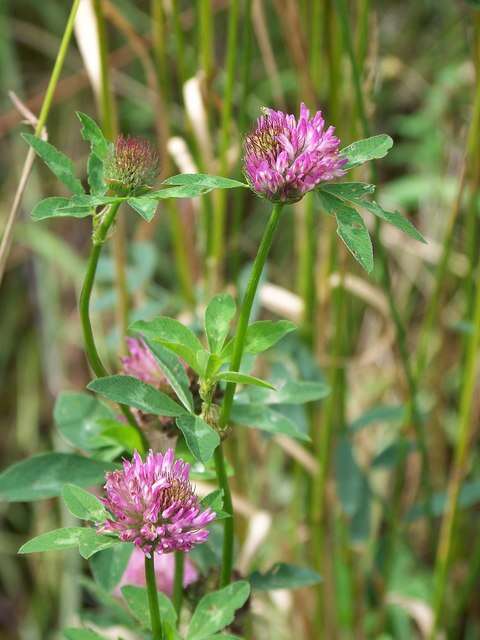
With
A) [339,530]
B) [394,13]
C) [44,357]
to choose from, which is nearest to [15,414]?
[44,357]

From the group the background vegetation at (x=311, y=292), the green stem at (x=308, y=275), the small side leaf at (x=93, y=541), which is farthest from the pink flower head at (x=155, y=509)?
the green stem at (x=308, y=275)

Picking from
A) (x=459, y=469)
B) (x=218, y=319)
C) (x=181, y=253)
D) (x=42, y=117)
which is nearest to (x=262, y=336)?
(x=218, y=319)

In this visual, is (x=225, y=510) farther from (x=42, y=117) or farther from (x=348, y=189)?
(x=42, y=117)

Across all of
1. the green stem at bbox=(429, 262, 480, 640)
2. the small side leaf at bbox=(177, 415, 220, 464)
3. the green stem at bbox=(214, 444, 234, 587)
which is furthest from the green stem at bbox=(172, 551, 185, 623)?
the green stem at bbox=(429, 262, 480, 640)

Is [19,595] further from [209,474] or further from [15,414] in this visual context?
[209,474]

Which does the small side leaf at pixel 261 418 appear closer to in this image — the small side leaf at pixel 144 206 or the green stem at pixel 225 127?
the small side leaf at pixel 144 206
